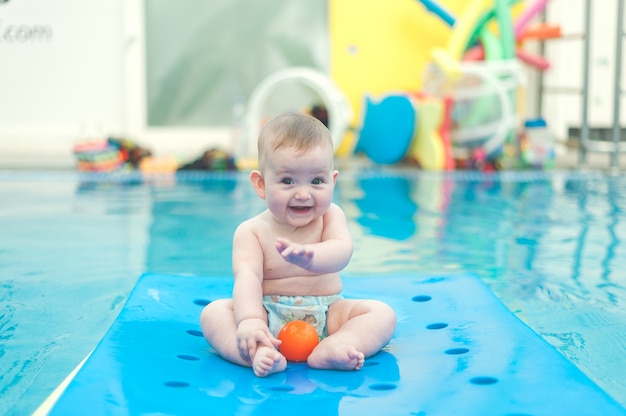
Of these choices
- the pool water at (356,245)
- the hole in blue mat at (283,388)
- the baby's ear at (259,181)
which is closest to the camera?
the hole in blue mat at (283,388)

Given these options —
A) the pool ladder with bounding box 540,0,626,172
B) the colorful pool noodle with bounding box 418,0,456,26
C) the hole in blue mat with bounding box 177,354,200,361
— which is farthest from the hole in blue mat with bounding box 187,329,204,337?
the colorful pool noodle with bounding box 418,0,456,26

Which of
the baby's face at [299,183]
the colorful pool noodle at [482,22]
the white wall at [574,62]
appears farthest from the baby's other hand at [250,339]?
the white wall at [574,62]

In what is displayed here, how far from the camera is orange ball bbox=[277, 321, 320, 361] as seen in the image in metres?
1.59

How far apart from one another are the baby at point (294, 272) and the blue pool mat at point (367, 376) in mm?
40

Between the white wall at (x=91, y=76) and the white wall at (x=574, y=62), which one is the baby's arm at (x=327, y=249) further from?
the white wall at (x=574, y=62)

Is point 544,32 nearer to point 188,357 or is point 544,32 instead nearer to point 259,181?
point 259,181

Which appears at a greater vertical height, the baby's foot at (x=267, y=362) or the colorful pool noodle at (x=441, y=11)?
the colorful pool noodle at (x=441, y=11)

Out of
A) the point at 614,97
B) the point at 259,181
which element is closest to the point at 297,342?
the point at 259,181

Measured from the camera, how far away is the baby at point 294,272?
60.2 inches

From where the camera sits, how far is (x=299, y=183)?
5.36 ft

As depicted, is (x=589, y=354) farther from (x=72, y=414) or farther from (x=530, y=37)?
(x=530, y=37)

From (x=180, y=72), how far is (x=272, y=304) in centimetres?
460

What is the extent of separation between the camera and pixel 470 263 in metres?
2.59

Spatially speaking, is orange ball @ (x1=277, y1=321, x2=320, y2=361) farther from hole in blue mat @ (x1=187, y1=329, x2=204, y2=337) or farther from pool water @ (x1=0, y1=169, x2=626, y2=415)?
pool water @ (x1=0, y1=169, x2=626, y2=415)
